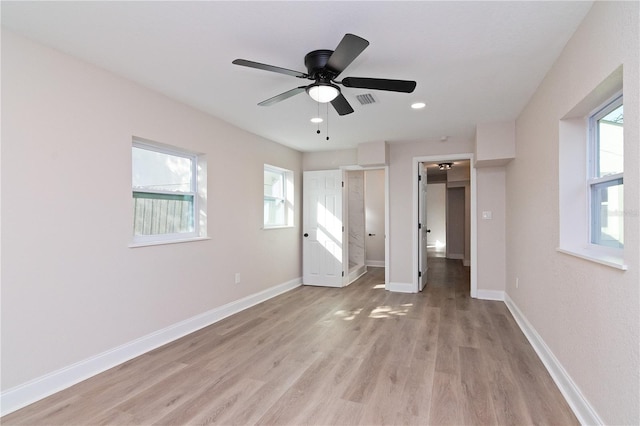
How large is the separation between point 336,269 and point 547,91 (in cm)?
396

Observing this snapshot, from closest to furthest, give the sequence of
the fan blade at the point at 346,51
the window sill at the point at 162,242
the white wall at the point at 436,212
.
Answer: the fan blade at the point at 346,51
the window sill at the point at 162,242
the white wall at the point at 436,212

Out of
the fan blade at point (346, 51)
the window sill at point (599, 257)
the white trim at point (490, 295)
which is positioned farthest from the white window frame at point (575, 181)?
the white trim at point (490, 295)

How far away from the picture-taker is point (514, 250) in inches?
162

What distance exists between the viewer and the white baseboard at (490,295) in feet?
15.7

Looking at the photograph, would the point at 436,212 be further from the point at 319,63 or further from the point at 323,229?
the point at 319,63

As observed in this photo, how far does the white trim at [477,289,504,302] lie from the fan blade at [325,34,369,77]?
13.5 feet

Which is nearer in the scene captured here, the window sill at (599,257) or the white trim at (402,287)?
the window sill at (599,257)

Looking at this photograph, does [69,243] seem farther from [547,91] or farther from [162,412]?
[547,91]

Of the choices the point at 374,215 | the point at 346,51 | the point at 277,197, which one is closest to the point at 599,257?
the point at 346,51

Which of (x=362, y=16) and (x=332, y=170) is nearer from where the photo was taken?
(x=362, y=16)

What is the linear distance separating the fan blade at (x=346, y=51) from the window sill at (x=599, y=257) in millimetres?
1716

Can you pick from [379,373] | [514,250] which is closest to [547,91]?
[514,250]

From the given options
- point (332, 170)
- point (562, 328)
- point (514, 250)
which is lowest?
point (562, 328)

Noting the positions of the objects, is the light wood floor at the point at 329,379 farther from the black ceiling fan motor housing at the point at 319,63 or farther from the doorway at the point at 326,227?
the black ceiling fan motor housing at the point at 319,63
